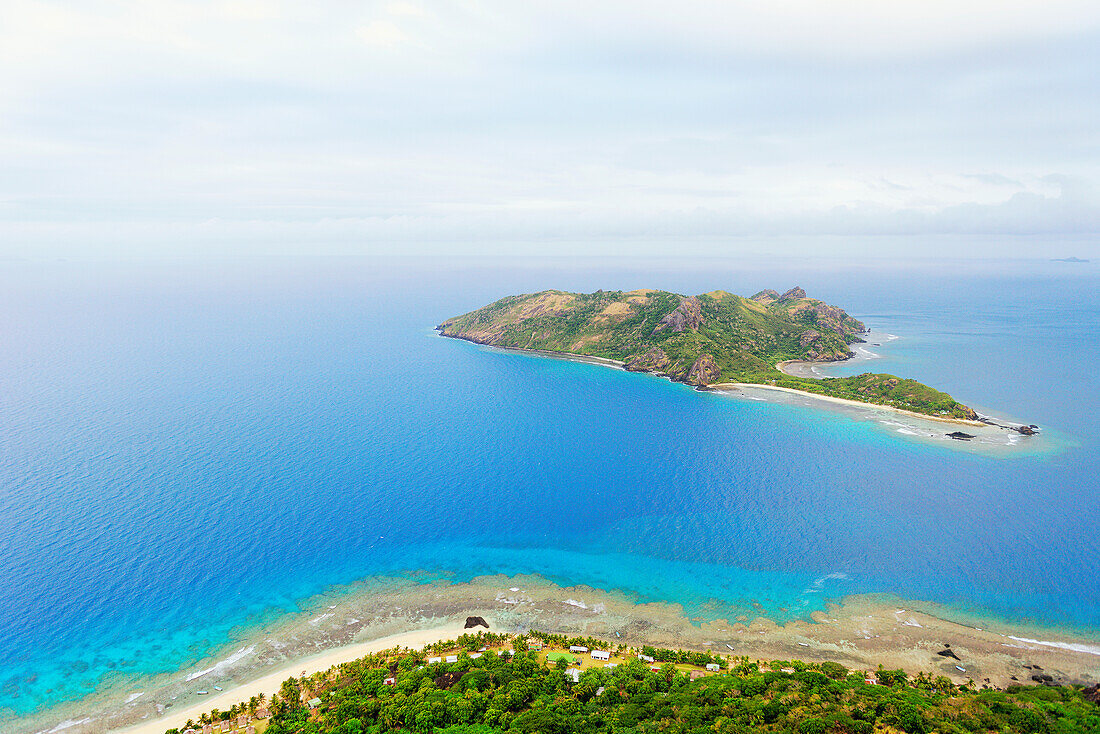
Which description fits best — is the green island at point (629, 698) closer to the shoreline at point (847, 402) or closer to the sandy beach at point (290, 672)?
the sandy beach at point (290, 672)

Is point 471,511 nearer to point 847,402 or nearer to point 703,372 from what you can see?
point 703,372

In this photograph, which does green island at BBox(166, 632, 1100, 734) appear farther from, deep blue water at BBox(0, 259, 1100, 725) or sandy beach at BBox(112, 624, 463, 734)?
deep blue water at BBox(0, 259, 1100, 725)

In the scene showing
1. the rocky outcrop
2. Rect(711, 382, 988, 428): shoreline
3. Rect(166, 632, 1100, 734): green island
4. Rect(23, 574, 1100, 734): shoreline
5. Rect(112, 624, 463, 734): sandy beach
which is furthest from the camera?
the rocky outcrop

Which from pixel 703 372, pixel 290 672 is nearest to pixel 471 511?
pixel 290 672

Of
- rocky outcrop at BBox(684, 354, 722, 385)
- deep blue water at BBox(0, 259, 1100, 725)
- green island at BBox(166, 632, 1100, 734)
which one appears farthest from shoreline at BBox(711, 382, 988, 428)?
green island at BBox(166, 632, 1100, 734)

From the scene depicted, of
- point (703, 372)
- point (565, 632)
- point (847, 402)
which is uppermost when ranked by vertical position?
point (703, 372)

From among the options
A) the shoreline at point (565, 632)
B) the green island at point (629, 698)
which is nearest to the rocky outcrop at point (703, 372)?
the shoreline at point (565, 632)
